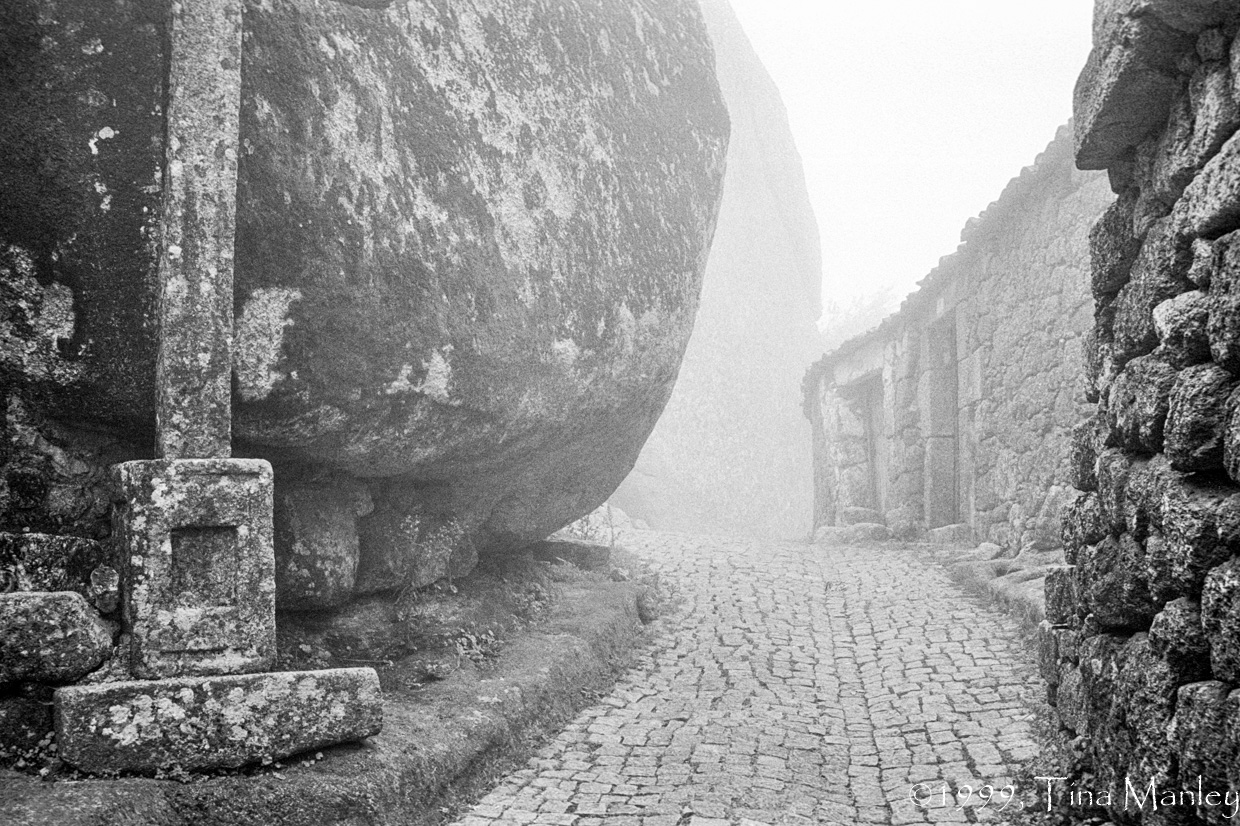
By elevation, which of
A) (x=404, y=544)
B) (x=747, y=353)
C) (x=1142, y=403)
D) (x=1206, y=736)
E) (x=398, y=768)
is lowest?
(x=398, y=768)

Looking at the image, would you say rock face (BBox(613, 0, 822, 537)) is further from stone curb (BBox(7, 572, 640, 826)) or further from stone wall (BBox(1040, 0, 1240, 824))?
stone wall (BBox(1040, 0, 1240, 824))

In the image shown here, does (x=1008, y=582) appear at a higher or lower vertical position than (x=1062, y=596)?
lower

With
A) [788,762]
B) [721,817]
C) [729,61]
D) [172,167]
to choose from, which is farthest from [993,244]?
[729,61]

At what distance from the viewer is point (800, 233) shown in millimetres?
37594

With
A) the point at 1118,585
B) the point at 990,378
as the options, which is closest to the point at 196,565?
the point at 1118,585

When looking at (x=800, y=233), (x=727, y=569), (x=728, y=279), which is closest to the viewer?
(x=727, y=569)

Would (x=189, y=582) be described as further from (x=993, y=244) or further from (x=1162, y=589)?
(x=993, y=244)

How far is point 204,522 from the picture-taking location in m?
3.35

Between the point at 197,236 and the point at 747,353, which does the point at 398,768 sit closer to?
the point at 197,236

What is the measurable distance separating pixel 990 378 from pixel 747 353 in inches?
862

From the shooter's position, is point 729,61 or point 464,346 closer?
point 464,346

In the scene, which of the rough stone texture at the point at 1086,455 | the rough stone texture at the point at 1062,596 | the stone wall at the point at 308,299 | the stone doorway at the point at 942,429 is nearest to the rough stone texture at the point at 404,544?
the stone wall at the point at 308,299

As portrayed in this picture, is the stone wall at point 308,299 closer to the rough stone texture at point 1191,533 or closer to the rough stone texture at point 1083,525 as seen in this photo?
the rough stone texture at point 1083,525

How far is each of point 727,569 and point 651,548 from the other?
138 centimetres
